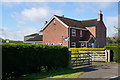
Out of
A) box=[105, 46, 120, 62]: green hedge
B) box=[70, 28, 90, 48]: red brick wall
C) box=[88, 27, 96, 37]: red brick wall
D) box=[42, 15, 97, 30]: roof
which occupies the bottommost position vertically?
box=[105, 46, 120, 62]: green hedge

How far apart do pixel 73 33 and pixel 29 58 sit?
23220 millimetres

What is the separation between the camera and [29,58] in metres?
7.66

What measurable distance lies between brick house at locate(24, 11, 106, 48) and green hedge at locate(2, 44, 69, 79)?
63.6 ft

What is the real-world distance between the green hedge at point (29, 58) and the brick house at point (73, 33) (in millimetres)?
19398

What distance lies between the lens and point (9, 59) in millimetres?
6730

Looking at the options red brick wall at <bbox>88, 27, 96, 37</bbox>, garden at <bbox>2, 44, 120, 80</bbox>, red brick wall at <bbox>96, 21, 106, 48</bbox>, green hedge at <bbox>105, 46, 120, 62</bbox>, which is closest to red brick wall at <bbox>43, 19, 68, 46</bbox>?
red brick wall at <bbox>88, 27, 96, 37</bbox>

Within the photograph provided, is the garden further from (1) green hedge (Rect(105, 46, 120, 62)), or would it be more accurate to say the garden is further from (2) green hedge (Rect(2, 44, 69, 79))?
(1) green hedge (Rect(105, 46, 120, 62))

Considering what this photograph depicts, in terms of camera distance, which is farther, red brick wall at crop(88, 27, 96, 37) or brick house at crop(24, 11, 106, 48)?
red brick wall at crop(88, 27, 96, 37)

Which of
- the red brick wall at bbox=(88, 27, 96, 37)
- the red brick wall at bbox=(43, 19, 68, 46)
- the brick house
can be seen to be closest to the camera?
the brick house

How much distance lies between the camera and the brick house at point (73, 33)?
29578 millimetres

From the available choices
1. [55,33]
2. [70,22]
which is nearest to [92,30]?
[70,22]

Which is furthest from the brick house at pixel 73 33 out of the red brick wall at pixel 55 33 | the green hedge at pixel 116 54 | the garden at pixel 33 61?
the garden at pixel 33 61

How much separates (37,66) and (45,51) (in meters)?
1.11

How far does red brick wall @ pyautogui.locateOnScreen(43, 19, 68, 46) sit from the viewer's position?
29906mm
